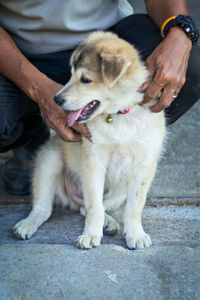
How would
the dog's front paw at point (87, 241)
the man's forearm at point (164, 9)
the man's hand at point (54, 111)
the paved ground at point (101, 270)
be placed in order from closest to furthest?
1. the paved ground at point (101, 270)
2. the dog's front paw at point (87, 241)
3. the man's hand at point (54, 111)
4. the man's forearm at point (164, 9)

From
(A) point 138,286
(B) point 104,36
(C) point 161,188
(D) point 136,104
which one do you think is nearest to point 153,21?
(B) point 104,36

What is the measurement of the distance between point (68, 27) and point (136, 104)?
0.82 meters

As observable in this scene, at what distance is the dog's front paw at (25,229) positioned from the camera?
263 cm

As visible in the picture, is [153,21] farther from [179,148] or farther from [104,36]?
[179,148]

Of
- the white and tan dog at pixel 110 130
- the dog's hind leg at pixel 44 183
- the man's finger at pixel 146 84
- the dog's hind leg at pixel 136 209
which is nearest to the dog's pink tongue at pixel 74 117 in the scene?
the white and tan dog at pixel 110 130

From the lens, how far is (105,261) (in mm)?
2158

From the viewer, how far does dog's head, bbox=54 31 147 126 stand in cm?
240

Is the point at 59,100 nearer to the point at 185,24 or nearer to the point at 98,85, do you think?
the point at 98,85

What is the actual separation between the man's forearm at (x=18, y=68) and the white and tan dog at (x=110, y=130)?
0.28 meters

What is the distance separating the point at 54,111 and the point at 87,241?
34.6 inches

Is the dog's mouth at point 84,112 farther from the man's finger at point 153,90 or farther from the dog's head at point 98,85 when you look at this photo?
the man's finger at point 153,90

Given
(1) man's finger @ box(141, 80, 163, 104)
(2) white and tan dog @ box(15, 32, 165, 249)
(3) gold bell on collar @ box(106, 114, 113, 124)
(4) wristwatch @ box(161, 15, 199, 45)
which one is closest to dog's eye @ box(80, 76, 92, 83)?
(2) white and tan dog @ box(15, 32, 165, 249)

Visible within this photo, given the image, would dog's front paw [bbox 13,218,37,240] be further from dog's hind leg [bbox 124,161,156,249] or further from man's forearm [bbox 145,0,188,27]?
man's forearm [bbox 145,0,188,27]

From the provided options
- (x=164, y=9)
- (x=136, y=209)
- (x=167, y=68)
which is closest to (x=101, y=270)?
(x=136, y=209)
